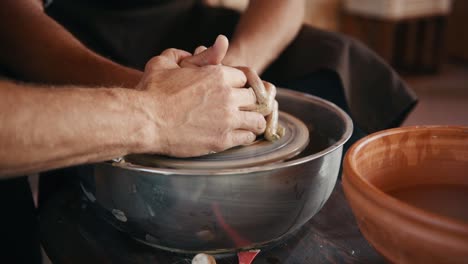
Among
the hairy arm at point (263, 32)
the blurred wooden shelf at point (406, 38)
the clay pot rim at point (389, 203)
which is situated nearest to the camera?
the clay pot rim at point (389, 203)

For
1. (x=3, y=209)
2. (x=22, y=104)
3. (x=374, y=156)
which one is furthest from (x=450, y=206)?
(x=3, y=209)

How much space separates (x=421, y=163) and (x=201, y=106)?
30 cm

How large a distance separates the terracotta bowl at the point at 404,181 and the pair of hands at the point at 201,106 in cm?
19

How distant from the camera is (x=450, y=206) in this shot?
1.97 feet

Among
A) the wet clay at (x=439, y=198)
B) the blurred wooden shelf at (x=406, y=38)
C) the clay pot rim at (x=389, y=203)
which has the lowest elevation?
the blurred wooden shelf at (x=406, y=38)

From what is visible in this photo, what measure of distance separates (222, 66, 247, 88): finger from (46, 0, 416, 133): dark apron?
31cm

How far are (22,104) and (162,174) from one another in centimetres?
18

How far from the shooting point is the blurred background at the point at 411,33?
10.6 ft

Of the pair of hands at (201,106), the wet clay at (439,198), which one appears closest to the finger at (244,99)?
the pair of hands at (201,106)

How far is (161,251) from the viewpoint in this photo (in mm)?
701

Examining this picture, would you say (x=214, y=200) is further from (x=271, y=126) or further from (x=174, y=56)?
(x=174, y=56)

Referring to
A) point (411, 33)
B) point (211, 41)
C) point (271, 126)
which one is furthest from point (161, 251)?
point (411, 33)

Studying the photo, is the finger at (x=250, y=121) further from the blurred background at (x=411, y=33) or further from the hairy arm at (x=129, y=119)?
the blurred background at (x=411, y=33)

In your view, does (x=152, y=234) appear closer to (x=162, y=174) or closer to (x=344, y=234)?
(x=162, y=174)
